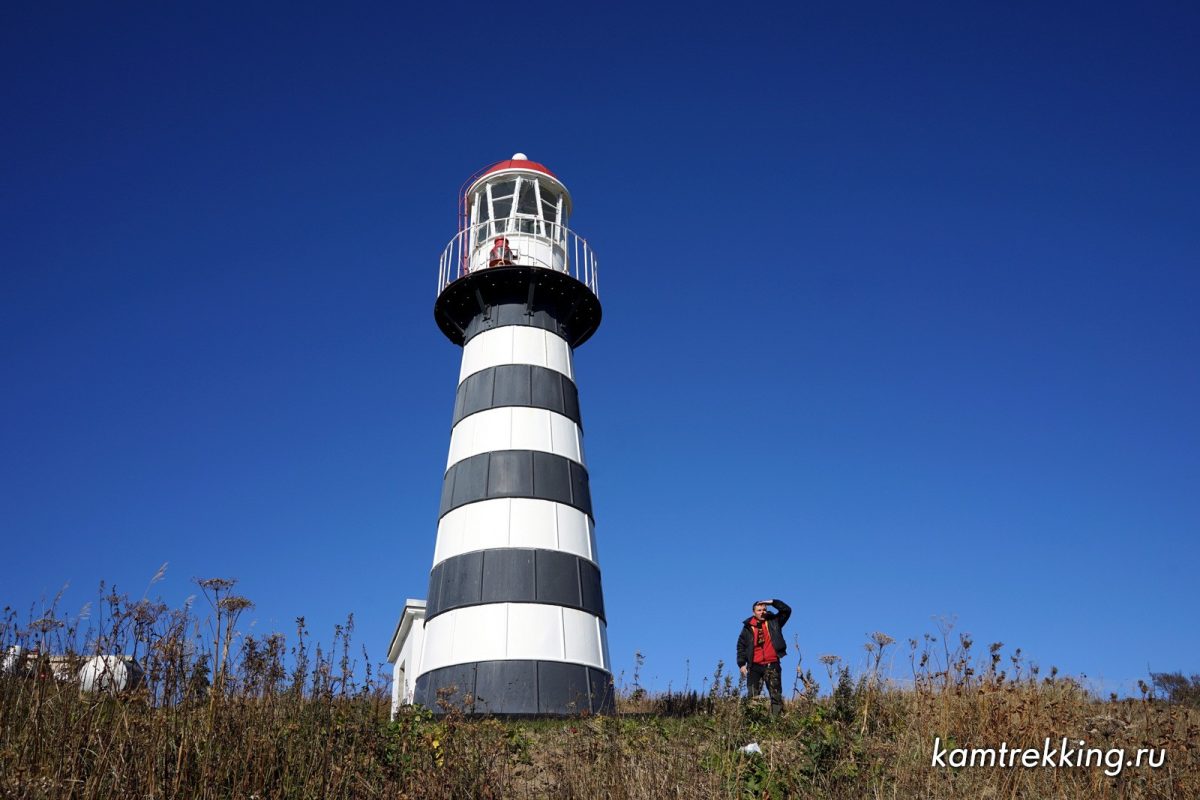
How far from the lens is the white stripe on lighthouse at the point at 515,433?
15.4m

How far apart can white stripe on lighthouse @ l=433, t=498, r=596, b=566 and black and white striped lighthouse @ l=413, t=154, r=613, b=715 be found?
Result: 0.02 m

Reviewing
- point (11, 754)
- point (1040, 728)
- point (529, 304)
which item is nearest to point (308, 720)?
point (11, 754)

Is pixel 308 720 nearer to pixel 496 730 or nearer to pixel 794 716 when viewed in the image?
pixel 496 730

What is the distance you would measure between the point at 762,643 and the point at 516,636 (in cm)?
373

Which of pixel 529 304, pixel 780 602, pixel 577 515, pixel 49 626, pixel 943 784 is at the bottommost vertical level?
pixel 943 784

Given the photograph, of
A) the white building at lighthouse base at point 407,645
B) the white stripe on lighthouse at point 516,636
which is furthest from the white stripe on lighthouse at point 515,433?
the white building at lighthouse base at point 407,645

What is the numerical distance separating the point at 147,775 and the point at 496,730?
4134mm

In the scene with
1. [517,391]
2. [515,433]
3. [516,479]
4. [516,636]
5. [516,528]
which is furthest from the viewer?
[517,391]

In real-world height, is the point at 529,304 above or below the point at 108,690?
above

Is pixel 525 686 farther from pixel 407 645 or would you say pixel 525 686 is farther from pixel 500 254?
pixel 500 254

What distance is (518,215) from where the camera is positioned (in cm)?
1823

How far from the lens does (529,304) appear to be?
55.7ft

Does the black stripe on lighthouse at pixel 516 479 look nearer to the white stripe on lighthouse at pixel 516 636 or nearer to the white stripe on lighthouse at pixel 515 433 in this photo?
the white stripe on lighthouse at pixel 515 433

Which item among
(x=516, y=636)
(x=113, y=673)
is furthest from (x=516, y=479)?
(x=113, y=673)
